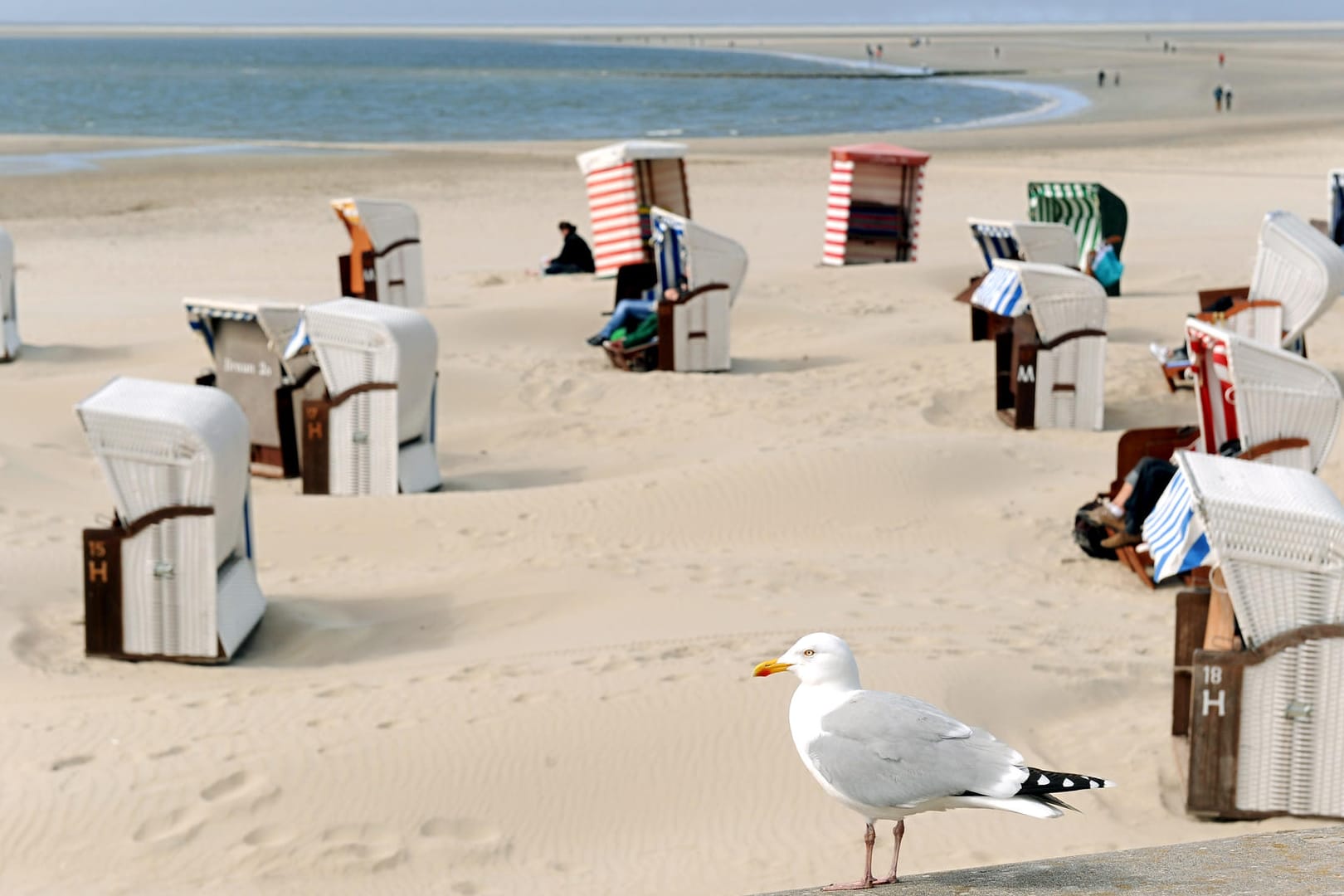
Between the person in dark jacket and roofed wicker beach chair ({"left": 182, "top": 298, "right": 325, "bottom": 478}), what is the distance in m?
9.06

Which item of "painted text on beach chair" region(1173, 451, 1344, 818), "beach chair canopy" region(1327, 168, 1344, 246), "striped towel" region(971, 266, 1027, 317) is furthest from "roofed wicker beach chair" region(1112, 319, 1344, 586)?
"beach chair canopy" region(1327, 168, 1344, 246)

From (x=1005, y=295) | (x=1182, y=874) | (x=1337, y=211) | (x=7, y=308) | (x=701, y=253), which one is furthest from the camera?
(x=1337, y=211)

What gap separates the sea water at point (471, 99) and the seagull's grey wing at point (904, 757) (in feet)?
157

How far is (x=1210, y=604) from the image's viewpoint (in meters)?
6.52

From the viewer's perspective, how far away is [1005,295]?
42.5 ft

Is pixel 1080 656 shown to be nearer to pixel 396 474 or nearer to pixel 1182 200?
pixel 396 474

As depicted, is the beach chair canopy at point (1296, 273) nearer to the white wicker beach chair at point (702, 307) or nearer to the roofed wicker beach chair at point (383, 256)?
the white wicker beach chair at point (702, 307)

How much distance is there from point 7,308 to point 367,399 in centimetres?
676

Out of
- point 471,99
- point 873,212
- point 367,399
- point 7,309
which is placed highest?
point 471,99

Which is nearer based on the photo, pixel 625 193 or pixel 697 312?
pixel 697 312

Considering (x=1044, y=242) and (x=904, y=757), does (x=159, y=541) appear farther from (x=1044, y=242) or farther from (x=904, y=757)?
(x=1044, y=242)

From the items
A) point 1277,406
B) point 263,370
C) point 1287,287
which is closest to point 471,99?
point 1287,287

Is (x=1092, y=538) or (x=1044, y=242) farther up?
(x=1044, y=242)

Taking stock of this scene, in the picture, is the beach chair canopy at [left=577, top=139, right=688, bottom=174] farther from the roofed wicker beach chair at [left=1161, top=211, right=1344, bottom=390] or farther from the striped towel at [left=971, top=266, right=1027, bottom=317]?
the roofed wicker beach chair at [left=1161, top=211, right=1344, bottom=390]
